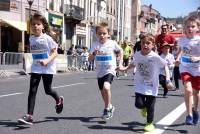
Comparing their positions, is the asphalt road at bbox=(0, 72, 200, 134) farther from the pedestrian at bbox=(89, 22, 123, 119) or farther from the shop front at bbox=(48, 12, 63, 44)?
the shop front at bbox=(48, 12, 63, 44)

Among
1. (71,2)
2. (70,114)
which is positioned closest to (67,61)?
(70,114)

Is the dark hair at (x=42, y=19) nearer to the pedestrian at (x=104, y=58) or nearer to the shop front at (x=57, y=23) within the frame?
the pedestrian at (x=104, y=58)

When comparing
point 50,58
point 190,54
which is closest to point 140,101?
point 190,54

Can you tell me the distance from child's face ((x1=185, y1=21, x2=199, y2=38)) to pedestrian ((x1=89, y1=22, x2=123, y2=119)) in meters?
1.25

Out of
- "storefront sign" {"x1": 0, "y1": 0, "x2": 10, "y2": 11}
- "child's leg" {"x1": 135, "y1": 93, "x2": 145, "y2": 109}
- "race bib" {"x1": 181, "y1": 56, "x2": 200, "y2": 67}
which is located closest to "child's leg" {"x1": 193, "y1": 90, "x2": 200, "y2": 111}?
"race bib" {"x1": 181, "y1": 56, "x2": 200, "y2": 67}

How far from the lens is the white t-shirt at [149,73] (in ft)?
24.9

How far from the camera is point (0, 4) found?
37625 mm

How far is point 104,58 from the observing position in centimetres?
855

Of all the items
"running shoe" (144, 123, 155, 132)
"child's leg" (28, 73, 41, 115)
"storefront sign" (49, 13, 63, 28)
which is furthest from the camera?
"storefront sign" (49, 13, 63, 28)

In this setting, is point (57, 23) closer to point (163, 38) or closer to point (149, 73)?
point (163, 38)

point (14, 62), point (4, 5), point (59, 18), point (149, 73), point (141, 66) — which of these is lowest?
point (14, 62)

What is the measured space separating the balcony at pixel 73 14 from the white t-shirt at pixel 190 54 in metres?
43.5

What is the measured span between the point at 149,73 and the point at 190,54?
922mm

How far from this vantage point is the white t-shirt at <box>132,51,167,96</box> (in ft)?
24.9
